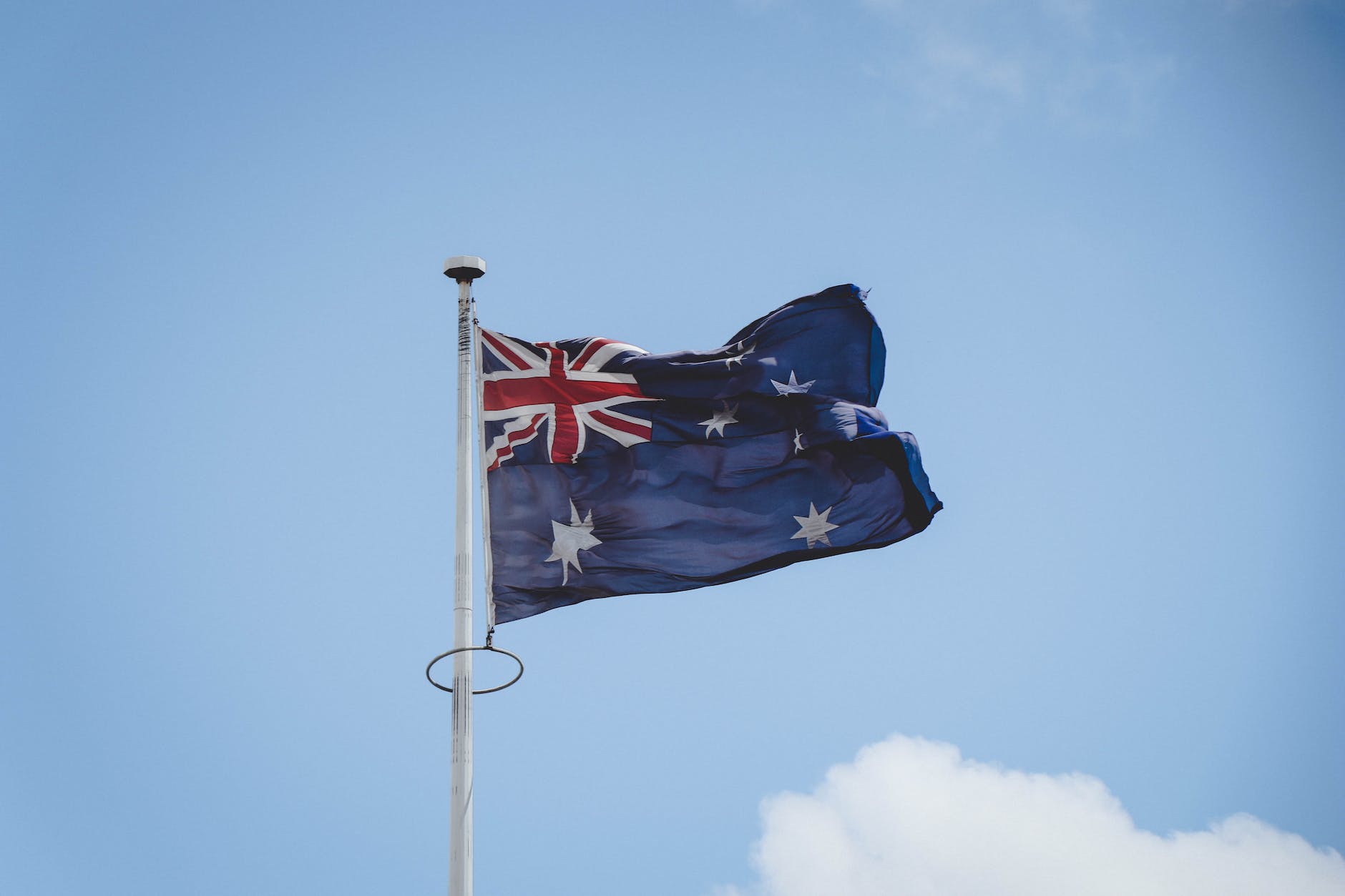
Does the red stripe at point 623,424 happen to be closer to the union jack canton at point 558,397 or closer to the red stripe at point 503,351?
the union jack canton at point 558,397

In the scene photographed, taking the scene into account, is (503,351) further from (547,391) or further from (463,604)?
(463,604)

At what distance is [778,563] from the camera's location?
18406 mm

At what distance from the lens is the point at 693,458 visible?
62.3 feet

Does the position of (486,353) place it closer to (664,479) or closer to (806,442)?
(664,479)

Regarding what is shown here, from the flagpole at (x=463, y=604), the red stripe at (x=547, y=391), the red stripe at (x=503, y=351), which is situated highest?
the red stripe at (x=503, y=351)

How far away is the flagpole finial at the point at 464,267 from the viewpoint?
17594mm

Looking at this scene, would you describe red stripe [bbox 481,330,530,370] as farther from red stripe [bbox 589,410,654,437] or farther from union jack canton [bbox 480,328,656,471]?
red stripe [bbox 589,410,654,437]

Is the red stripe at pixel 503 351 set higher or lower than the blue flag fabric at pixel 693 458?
higher

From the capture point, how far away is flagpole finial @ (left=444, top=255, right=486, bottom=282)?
17.6m

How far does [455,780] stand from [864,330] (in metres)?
8.09

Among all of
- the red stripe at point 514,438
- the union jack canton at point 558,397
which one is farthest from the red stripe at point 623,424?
the red stripe at point 514,438

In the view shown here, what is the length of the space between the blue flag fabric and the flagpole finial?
103cm

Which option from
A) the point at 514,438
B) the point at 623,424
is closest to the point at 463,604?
the point at 514,438


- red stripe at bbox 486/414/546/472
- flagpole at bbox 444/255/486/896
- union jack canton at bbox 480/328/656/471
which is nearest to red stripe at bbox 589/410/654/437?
union jack canton at bbox 480/328/656/471
